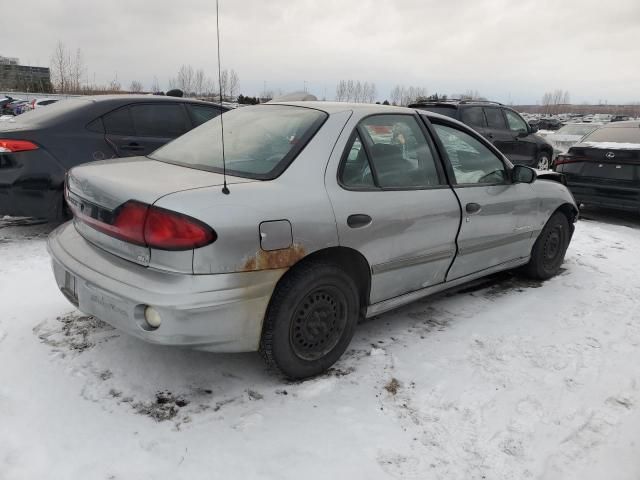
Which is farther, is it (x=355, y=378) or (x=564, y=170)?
(x=564, y=170)

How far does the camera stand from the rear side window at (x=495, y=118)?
9686 mm

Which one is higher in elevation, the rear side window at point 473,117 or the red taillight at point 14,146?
the rear side window at point 473,117

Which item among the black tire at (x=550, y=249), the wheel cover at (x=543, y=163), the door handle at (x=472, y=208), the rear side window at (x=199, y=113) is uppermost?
the rear side window at (x=199, y=113)

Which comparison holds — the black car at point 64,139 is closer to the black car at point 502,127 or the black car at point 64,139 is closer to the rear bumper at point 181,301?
A: the rear bumper at point 181,301

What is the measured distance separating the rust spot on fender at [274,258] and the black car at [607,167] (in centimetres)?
598

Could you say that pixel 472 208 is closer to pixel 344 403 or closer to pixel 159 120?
pixel 344 403

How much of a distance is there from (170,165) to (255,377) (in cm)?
132

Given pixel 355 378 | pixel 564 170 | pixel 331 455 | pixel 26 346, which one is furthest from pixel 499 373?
pixel 564 170

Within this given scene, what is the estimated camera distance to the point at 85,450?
217 centimetres

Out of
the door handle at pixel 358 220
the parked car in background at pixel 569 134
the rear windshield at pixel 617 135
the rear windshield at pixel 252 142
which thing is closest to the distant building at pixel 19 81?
the parked car in background at pixel 569 134

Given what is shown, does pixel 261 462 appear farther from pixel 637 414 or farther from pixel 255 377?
pixel 637 414

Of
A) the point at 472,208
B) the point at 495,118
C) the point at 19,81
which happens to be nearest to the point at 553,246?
the point at 472,208

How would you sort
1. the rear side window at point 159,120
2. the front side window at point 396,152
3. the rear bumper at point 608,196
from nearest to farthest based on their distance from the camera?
the front side window at point 396,152
the rear side window at point 159,120
the rear bumper at point 608,196

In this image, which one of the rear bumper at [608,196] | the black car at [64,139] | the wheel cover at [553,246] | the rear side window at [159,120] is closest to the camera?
the wheel cover at [553,246]
